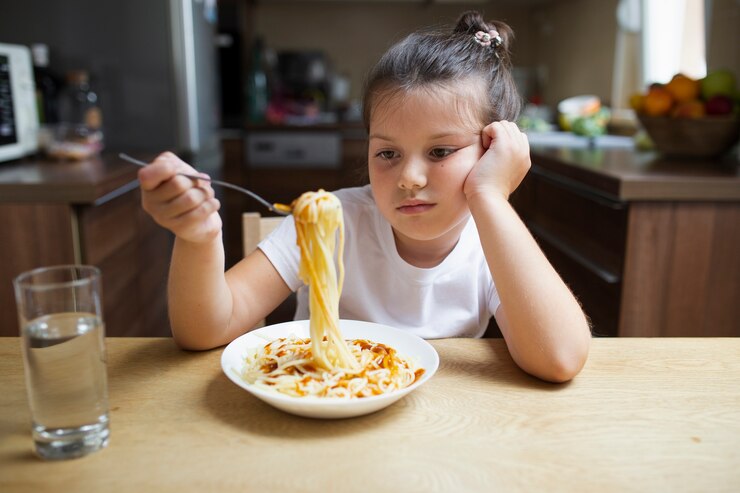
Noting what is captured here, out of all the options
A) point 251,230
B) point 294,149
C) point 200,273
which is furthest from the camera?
point 294,149

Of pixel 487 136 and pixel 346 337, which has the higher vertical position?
pixel 487 136

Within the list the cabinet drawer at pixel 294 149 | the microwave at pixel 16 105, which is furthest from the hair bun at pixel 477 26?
the cabinet drawer at pixel 294 149

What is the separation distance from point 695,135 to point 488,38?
1.49m

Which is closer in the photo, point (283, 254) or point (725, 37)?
point (283, 254)

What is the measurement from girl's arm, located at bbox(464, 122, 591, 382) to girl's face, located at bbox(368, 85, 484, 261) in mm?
34

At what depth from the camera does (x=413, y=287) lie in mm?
1120

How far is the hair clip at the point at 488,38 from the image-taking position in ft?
3.49

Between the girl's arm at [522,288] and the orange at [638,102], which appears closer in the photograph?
the girl's arm at [522,288]

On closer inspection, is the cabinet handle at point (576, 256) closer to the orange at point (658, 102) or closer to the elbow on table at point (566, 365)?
the orange at point (658, 102)

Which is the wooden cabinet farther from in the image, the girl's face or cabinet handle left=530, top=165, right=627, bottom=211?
the girl's face

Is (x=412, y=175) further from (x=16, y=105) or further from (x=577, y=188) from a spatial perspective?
(x=16, y=105)

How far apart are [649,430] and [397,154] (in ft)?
1.70

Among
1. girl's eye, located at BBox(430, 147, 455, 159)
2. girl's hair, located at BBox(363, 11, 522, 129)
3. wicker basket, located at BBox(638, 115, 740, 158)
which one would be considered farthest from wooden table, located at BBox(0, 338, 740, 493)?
wicker basket, located at BBox(638, 115, 740, 158)

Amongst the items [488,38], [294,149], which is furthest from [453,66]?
[294,149]
